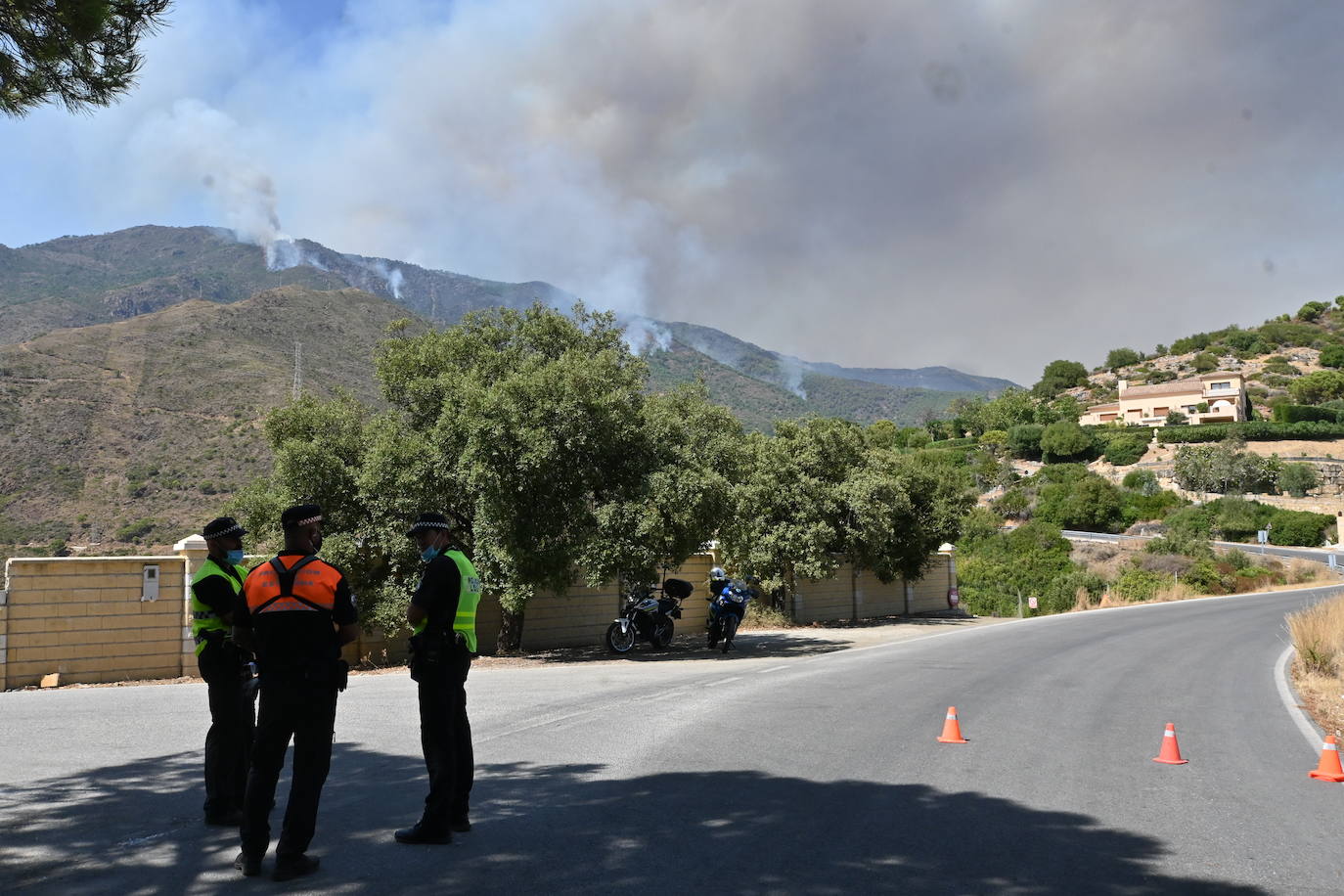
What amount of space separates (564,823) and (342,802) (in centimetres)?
163

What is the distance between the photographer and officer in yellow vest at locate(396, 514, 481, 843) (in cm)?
561

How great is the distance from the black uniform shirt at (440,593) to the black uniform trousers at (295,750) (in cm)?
73

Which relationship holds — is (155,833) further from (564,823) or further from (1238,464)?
(1238,464)

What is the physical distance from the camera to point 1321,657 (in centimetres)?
1590

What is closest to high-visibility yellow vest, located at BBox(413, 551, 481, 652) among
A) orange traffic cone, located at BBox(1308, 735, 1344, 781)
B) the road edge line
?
orange traffic cone, located at BBox(1308, 735, 1344, 781)

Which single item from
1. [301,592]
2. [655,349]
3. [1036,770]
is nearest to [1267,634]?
[1036,770]

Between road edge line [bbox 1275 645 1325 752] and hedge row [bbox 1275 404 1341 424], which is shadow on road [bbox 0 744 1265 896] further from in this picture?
hedge row [bbox 1275 404 1341 424]

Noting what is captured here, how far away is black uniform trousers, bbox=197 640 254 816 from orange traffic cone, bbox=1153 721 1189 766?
7404 mm

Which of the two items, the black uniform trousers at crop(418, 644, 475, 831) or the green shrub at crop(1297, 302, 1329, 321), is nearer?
the black uniform trousers at crop(418, 644, 475, 831)

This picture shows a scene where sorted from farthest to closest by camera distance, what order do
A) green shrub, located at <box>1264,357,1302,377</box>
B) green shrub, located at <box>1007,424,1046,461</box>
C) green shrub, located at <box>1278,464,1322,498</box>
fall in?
green shrub, located at <box>1264,357,1302,377</box>, green shrub, located at <box>1007,424,1046,461</box>, green shrub, located at <box>1278,464,1322,498</box>

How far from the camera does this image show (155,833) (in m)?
5.83

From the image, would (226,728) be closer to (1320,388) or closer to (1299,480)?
(1299,480)

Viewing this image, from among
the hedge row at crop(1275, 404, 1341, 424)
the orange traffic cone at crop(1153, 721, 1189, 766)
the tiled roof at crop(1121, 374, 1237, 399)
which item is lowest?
the orange traffic cone at crop(1153, 721, 1189, 766)

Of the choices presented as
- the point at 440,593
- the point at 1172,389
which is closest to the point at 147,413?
the point at 440,593
